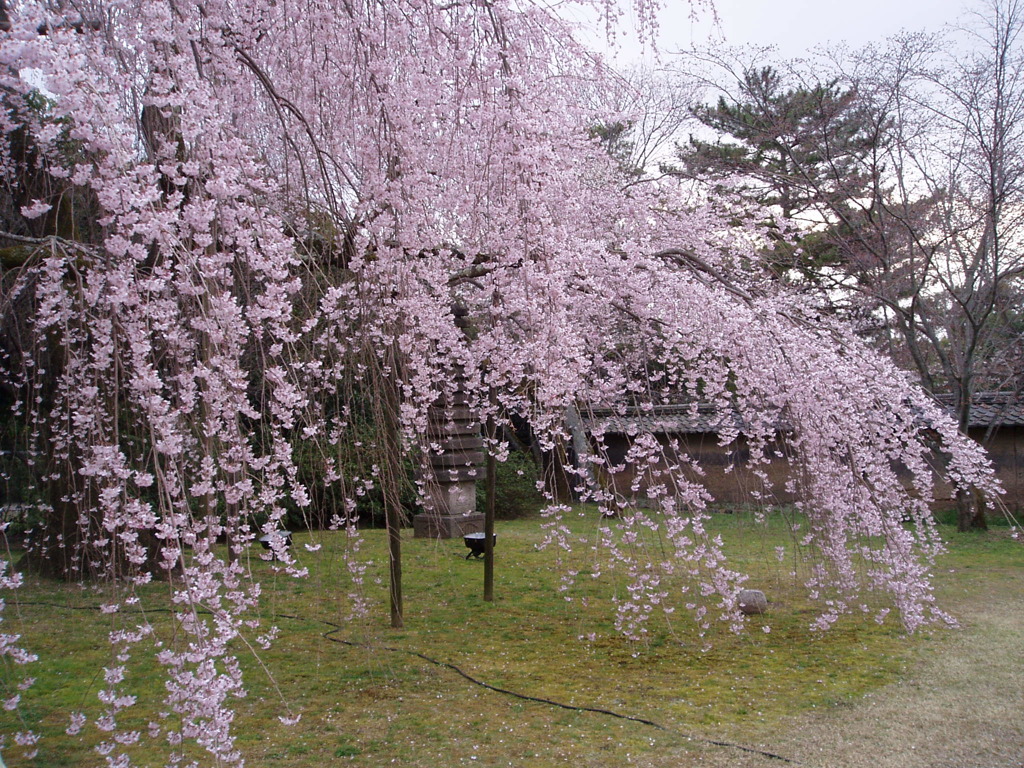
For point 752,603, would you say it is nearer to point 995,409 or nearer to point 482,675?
point 482,675

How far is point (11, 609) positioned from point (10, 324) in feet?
5.92

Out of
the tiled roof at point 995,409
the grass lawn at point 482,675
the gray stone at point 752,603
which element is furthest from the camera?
the tiled roof at point 995,409

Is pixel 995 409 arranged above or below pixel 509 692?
above

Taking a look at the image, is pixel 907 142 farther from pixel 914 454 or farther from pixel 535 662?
pixel 535 662

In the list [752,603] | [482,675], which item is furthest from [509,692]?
[752,603]

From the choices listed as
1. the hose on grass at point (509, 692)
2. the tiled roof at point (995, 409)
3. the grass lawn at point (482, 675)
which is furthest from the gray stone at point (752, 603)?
the tiled roof at point (995, 409)

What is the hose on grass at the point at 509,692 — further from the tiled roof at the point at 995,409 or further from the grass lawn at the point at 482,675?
the tiled roof at the point at 995,409

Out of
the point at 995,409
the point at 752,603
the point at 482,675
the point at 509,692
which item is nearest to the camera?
the point at 509,692

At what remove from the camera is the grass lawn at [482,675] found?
3.40 m

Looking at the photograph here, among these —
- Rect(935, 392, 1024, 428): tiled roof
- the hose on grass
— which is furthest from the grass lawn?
Rect(935, 392, 1024, 428): tiled roof

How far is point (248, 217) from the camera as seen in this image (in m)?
2.66

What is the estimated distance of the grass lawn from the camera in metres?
3.40

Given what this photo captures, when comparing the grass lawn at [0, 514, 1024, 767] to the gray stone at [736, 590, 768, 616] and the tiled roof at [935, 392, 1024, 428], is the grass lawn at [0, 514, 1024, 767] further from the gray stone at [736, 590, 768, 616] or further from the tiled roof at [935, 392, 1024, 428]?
the tiled roof at [935, 392, 1024, 428]

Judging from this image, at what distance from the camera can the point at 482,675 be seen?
441 cm
